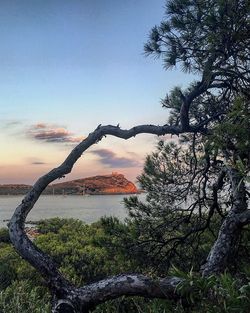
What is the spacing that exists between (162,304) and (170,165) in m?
1.93

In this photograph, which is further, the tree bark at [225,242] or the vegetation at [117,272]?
the tree bark at [225,242]

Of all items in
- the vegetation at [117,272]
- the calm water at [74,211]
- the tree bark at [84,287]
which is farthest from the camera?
the calm water at [74,211]

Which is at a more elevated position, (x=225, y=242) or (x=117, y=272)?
(x=225, y=242)

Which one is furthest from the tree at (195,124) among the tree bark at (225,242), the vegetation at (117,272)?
the vegetation at (117,272)

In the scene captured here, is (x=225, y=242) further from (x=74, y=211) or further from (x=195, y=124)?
(x=74, y=211)

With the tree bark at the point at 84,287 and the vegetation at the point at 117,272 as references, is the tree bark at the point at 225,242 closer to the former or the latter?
the vegetation at the point at 117,272

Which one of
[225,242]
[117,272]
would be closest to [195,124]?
[225,242]

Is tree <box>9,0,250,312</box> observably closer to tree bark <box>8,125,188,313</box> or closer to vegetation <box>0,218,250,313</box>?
tree bark <box>8,125,188,313</box>

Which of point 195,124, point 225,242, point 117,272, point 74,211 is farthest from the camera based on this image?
point 74,211

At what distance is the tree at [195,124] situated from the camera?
269cm

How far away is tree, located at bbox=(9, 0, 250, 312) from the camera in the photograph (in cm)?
269

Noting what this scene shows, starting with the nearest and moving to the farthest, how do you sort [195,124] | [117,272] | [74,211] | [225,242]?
[225,242], [195,124], [117,272], [74,211]

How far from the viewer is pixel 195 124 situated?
11.9 feet

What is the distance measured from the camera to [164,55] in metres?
3.19
